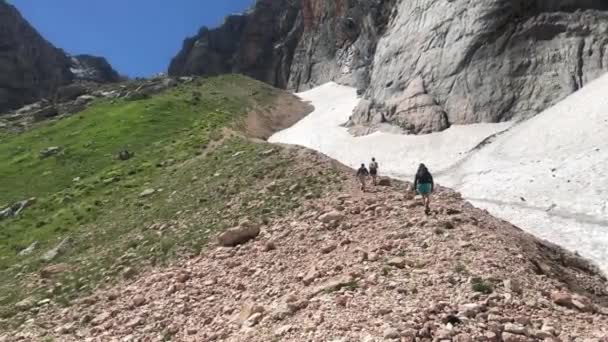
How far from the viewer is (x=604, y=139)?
30.8 metres

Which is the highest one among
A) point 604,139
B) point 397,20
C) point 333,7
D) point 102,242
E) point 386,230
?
point 333,7

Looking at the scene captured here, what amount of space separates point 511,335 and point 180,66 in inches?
5835

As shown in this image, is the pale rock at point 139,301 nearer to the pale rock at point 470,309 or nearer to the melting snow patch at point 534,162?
the pale rock at point 470,309

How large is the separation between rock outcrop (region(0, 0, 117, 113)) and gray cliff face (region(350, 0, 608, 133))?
93.6m

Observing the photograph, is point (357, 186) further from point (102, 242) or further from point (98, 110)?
point (98, 110)

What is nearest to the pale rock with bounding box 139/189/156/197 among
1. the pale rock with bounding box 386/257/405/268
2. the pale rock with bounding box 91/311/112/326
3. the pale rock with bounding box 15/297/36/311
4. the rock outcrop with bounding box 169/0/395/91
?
the pale rock with bounding box 15/297/36/311

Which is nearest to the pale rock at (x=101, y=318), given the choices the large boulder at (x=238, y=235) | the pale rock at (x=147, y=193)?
the large boulder at (x=238, y=235)

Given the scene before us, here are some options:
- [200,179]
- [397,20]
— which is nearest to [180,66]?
[397,20]

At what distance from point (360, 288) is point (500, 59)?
34997 millimetres

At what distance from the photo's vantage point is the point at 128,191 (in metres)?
38.3

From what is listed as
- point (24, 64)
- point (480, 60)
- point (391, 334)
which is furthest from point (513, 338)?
point (24, 64)

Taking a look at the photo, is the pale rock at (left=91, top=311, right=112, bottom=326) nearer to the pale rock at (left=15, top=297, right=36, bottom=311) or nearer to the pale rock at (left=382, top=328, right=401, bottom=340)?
the pale rock at (left=15, top=297, right=36, bottom=311)

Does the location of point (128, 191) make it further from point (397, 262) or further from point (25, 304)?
point (397, 262)

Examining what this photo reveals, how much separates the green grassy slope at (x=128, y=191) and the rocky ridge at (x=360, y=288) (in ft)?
7.54
